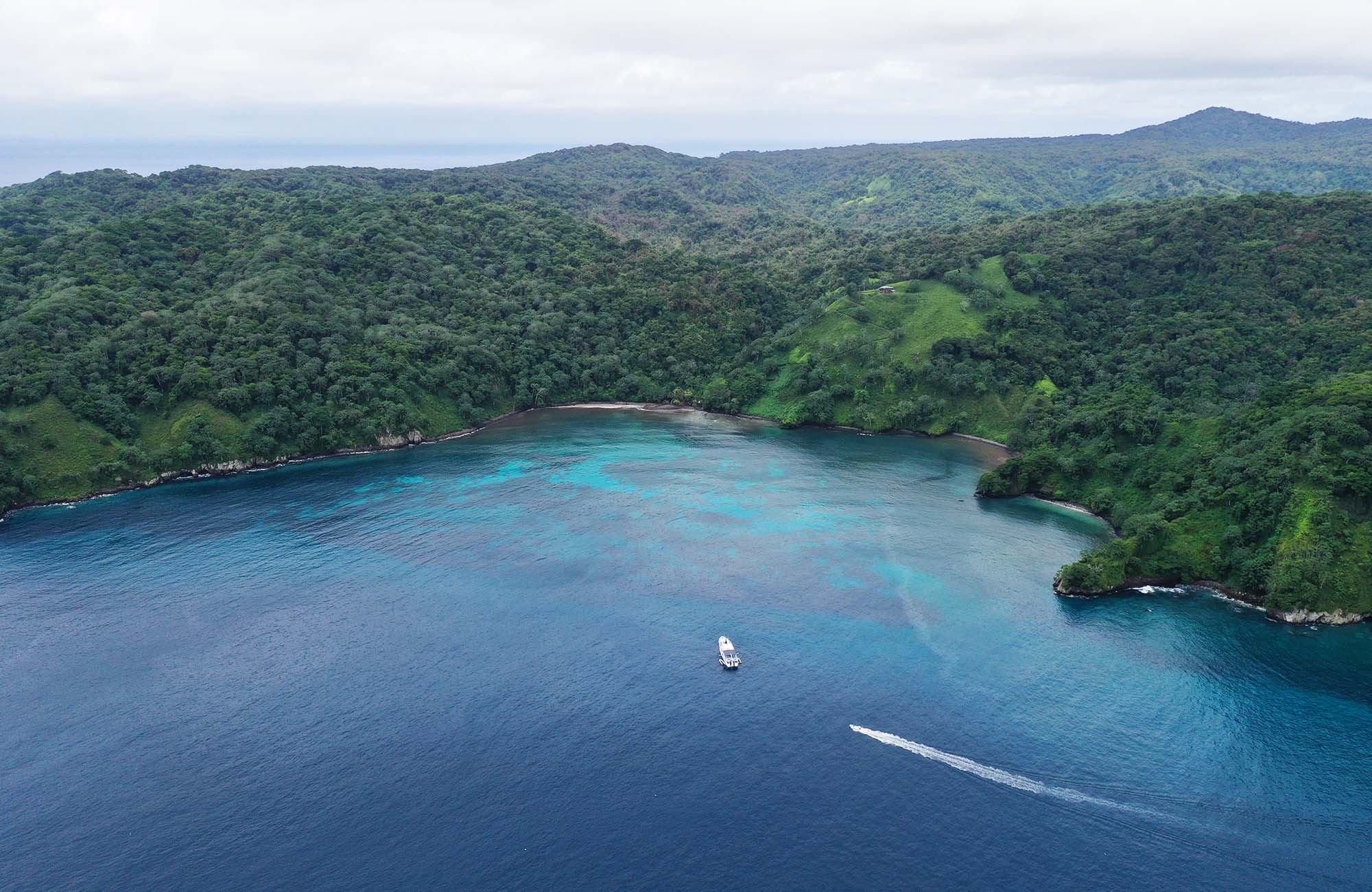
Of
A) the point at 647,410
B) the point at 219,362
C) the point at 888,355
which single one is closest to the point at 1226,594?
the point at 888,355

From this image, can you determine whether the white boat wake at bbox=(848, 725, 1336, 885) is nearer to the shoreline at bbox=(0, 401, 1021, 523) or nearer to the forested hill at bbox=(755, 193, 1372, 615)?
the forested hill at bbox=(755, 193, 1372, 615)

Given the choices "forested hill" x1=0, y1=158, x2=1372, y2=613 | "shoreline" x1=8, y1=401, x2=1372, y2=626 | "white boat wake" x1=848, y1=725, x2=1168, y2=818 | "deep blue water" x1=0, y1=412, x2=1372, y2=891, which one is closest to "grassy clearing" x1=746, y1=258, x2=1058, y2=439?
"forested hill" x1=0, y1=158, x2=1372, y2=613

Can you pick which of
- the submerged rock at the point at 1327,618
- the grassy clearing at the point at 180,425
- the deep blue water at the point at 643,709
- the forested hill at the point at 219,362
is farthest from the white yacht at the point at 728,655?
the grassy clearing at the point at 180,425

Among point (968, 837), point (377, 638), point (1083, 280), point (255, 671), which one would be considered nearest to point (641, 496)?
point (377, 638)

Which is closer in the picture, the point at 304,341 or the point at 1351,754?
the point at 1351,754

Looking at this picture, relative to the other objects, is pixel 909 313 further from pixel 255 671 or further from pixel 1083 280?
pixel 255 671
